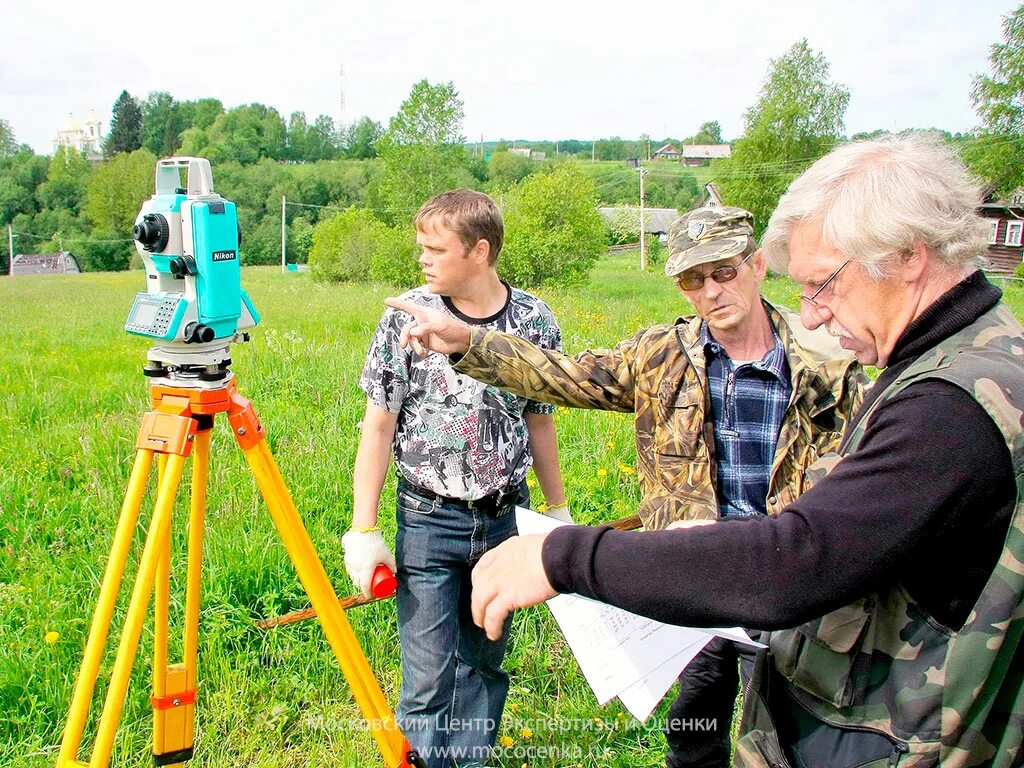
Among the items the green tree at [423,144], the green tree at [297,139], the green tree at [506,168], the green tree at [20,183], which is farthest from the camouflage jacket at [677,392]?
the green tree at [297,139]

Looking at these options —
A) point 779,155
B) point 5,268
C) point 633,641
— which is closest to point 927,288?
point 633,641

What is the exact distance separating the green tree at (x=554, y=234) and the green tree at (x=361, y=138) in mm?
80812

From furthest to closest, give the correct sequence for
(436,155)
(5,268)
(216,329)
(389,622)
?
(5,268) → (436,155) → (389,622) → (216,329)

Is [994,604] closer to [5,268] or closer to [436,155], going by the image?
[436,155]

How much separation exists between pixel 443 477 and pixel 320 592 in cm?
64

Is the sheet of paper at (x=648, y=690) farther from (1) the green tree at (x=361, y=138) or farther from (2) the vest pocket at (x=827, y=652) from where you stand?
(1) the green tree at (x=361, y=138)

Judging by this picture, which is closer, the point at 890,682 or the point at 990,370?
the point at 990,370

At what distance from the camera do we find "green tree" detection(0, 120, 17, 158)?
112456mm

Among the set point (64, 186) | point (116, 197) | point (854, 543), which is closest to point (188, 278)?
point (854, 543)

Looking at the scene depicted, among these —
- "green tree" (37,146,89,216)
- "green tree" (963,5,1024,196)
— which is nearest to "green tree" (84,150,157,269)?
"green tree" (37,146,89,216)

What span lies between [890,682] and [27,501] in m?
4.03

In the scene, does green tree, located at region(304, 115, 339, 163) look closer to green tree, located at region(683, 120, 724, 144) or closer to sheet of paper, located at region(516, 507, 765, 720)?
green tree, located at region(683, 120, 724, 144)

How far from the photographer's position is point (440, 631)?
2.60 meters

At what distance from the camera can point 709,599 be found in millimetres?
1112
